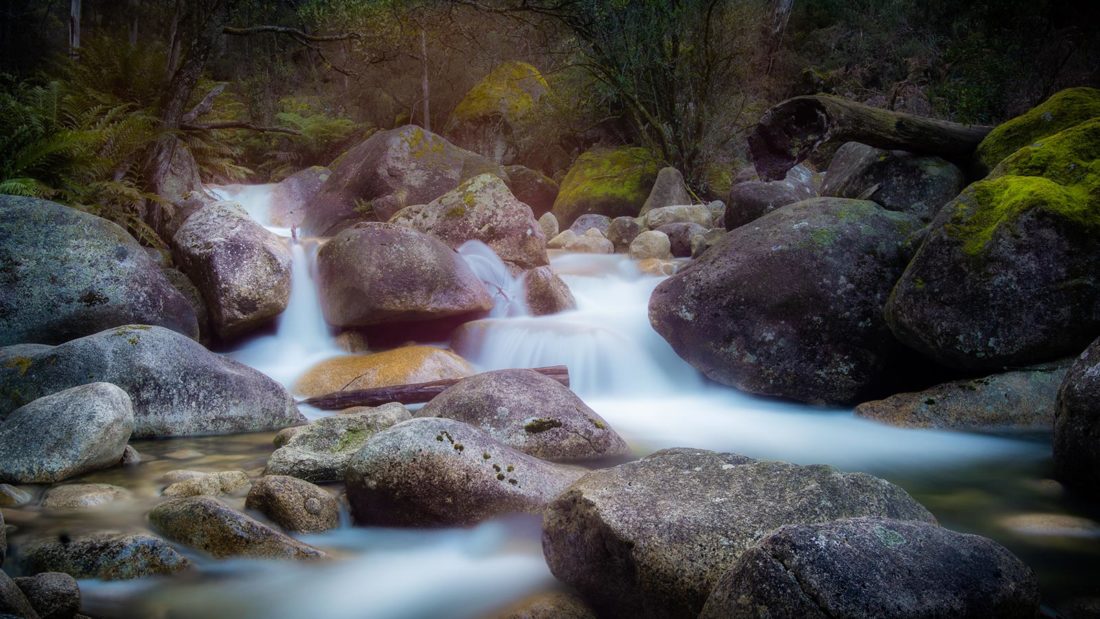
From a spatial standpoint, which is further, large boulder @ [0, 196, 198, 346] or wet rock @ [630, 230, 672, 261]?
wet rock @ [630, 230, 672, 261]

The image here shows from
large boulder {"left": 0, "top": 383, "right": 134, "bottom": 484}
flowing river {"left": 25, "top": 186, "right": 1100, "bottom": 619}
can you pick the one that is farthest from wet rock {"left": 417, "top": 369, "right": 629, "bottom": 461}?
large boulder {"left": 0, "top": 383, "right": 134, "bottom": 484}

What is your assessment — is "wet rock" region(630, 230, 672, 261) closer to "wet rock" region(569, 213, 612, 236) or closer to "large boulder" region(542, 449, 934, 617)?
"wet rock" region(569, 213, 612, 236)

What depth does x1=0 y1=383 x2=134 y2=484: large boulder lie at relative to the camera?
13.8 feet

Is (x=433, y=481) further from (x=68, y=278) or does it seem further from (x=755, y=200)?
(x=755, y=200)

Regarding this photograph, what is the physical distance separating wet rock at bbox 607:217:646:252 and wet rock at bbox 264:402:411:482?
946cm

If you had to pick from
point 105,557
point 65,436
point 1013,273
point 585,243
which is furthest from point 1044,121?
point 65,436

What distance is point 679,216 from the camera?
14633mm

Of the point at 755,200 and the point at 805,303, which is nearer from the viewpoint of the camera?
the point at 805,303

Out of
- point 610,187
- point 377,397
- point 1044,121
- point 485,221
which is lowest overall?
point 377,397

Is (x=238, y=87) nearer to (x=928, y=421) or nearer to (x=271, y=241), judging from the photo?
(x=271, y=241)

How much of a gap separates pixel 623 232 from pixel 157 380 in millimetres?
10110

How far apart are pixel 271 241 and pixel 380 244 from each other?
1383mm

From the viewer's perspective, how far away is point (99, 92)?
9844 millimetres

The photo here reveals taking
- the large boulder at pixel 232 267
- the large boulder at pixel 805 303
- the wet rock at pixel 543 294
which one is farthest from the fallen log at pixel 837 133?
the large boulder at pixel 232 267
